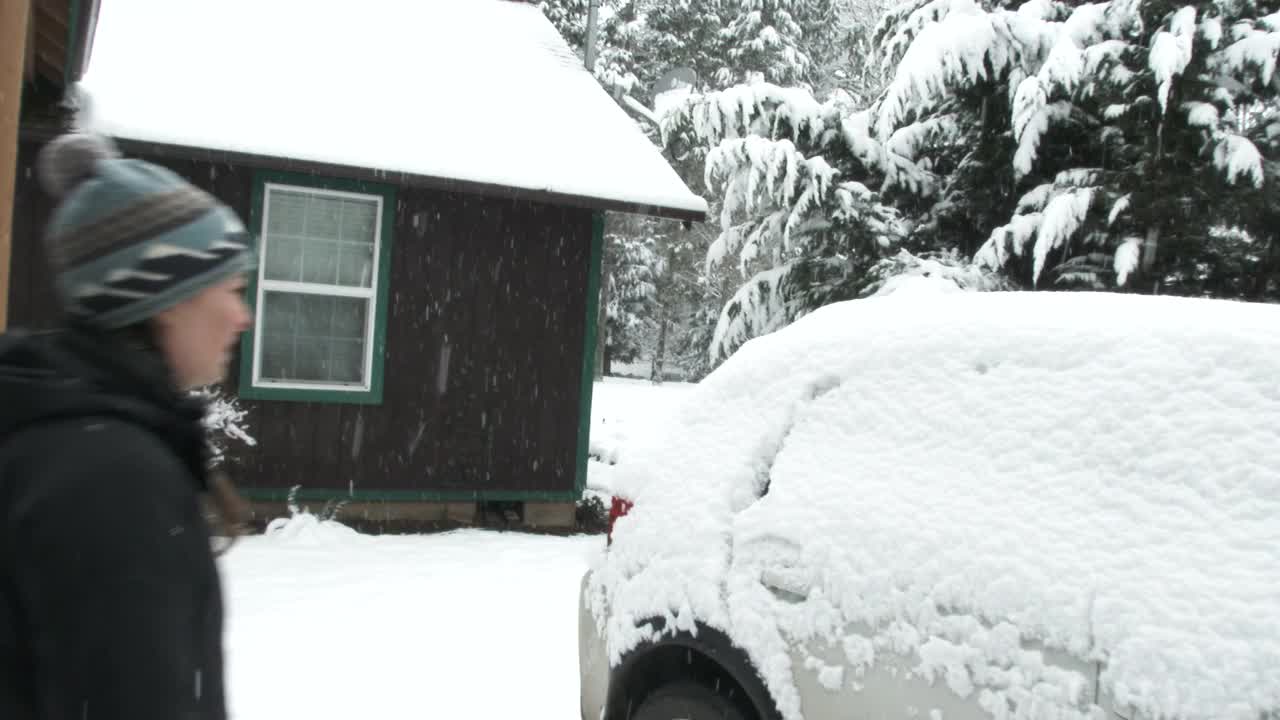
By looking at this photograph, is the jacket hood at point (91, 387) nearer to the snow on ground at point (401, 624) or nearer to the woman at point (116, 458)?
the woman at point (116, 458)

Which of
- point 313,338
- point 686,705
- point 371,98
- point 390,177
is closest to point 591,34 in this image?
point 371,98

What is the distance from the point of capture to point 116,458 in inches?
46.8

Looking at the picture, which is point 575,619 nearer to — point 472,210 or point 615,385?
point 472,210

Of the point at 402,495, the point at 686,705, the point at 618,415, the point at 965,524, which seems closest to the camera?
the point at 965,524

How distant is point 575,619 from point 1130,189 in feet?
17.0

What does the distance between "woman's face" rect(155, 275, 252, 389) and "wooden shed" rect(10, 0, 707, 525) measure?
21.5 ft

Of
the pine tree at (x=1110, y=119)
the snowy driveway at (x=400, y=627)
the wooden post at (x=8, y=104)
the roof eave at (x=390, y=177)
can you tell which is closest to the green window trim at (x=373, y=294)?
the roof eave at (x=390, y=177)

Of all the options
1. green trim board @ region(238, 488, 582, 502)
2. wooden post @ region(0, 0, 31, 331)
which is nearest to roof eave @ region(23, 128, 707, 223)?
green trim board @ region(238, 488, 582, 502)

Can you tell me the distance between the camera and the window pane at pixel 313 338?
8.30 meters

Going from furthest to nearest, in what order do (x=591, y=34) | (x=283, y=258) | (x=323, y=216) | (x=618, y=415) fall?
(x=618, y=415), (x=591, y=34), (x=323, y=216), (x=283, y=258)

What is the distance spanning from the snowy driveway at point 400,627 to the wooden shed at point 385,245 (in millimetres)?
872

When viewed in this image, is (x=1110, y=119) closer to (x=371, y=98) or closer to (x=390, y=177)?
(x=390, y=177)

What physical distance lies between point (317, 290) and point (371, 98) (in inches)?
72.9

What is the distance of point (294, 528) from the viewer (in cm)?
776
